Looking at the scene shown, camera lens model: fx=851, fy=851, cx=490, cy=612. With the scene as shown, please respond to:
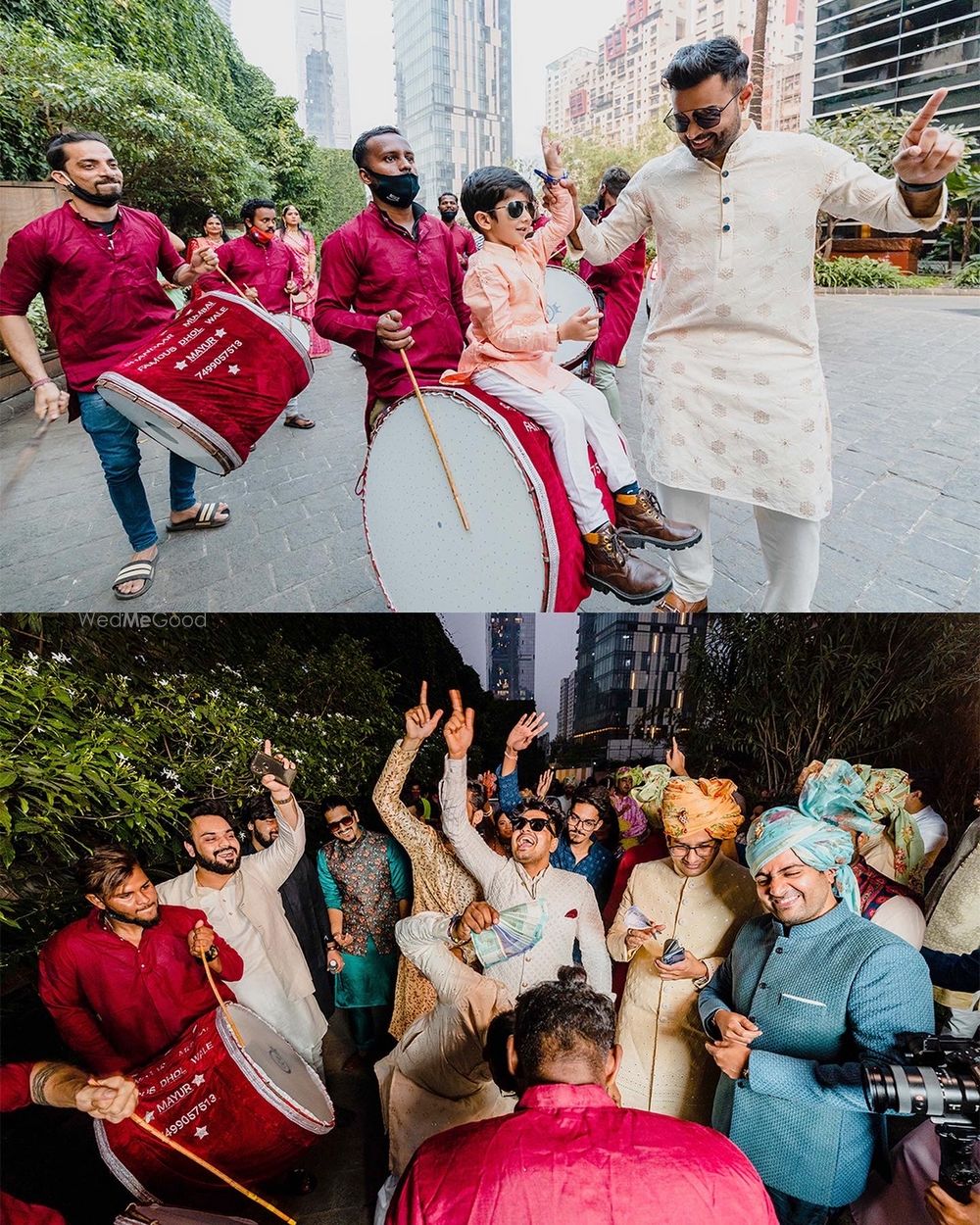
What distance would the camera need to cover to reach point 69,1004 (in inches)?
105

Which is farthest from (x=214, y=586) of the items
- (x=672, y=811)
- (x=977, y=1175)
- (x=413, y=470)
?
(x=977, y=1175)

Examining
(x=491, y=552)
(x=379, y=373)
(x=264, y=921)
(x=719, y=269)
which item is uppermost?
(x=719, y=269)

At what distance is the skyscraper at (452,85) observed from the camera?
2.23m

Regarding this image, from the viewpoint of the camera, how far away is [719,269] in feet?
7.08

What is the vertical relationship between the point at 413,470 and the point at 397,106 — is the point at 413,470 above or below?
below

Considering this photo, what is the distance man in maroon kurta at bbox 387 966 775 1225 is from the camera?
171cm

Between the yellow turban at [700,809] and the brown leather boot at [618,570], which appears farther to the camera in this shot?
the yellow turban at [700,809]

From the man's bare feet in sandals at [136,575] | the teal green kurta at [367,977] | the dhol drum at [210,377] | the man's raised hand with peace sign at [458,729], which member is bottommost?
the teal green kurta at [367,977]

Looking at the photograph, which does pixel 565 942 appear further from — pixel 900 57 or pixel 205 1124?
pixel 900 57

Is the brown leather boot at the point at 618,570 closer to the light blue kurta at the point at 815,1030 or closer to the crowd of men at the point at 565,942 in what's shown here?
the crowd of men at the point at 565,942

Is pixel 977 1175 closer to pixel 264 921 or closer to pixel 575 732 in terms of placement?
pixel 575 732

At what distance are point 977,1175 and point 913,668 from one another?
1.53 m

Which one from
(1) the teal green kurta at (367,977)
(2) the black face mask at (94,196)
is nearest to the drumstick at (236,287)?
(2) the black face mask at (94,196)

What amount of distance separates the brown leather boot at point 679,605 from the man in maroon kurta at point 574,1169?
4.47 ft
